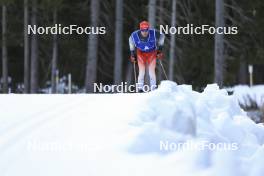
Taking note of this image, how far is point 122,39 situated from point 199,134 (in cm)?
1713

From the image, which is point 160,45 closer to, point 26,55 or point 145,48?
point 145,48

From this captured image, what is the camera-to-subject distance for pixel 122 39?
938 inches

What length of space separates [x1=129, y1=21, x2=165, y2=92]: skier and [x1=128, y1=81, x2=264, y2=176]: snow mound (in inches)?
154

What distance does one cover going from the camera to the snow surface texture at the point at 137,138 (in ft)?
20.3

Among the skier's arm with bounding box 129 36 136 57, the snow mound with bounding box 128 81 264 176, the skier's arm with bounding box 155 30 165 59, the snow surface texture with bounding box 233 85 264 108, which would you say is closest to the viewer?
the snow mound with bounding box 128 81 264 176

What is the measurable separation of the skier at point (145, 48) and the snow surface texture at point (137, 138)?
3.70 metres

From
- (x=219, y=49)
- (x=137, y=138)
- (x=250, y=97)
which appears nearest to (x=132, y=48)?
(x=137, y=138)

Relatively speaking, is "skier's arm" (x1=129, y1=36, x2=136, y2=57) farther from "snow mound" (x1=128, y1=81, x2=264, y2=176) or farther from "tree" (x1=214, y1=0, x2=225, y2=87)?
"tree" (x1=214, y1=0, x2=225, y2=87)

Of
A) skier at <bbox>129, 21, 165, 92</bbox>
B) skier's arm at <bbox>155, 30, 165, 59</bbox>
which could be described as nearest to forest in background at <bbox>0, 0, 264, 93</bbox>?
skier's arm at <bbox>155, 30, 165, 59</bbox>

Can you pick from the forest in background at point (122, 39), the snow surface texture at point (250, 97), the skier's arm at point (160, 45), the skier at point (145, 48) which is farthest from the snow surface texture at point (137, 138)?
the forest in background at point (122, 39)

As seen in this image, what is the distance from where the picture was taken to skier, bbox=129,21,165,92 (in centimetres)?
1205

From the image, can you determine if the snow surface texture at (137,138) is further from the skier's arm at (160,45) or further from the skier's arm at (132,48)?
the skier's arm at (160,45)

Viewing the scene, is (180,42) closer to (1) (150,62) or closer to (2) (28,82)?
(2) (28,82)

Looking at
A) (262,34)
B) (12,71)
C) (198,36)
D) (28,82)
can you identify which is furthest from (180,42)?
(12,71)
